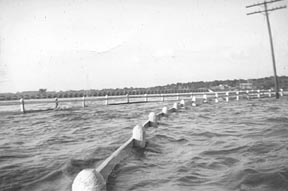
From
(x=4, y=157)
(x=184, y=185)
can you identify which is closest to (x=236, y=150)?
(x=184, y=185)

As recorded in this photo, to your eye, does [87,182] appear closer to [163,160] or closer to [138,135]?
[163,160]

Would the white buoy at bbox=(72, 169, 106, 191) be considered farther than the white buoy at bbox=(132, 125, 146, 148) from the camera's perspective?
No

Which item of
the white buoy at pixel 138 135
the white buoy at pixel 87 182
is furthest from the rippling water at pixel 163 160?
the white buoy at pixel 87 182

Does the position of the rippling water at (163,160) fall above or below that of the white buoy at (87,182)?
below

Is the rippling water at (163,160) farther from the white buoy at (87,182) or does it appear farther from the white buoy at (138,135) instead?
the white buoy at (87,182)

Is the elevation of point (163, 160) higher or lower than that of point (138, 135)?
lower

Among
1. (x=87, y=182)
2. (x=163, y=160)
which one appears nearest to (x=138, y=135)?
(x=163, y=160)

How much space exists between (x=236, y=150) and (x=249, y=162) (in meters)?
1.05

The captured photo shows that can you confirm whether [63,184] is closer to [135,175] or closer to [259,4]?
[135,175]

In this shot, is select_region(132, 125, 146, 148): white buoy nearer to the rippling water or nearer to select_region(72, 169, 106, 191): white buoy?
the rippling water

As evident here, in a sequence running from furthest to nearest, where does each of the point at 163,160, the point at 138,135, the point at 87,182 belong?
the point at 138,135 < the point at 163,160 < the point at 87,182

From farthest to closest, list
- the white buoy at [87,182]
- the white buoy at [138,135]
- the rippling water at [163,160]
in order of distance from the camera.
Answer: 1. the white buoy at [138,135]
2. the rippling water at [163,160]
3. the white buoy at [87,182]

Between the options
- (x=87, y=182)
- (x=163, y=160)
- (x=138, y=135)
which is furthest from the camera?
(x=138, y=135)

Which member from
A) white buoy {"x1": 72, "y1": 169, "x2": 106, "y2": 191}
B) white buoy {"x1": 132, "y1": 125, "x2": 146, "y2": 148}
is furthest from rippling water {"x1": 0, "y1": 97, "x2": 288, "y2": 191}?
white buoy {"x1": 72, "y1": 169, "x2": 106, "y2": 191}
